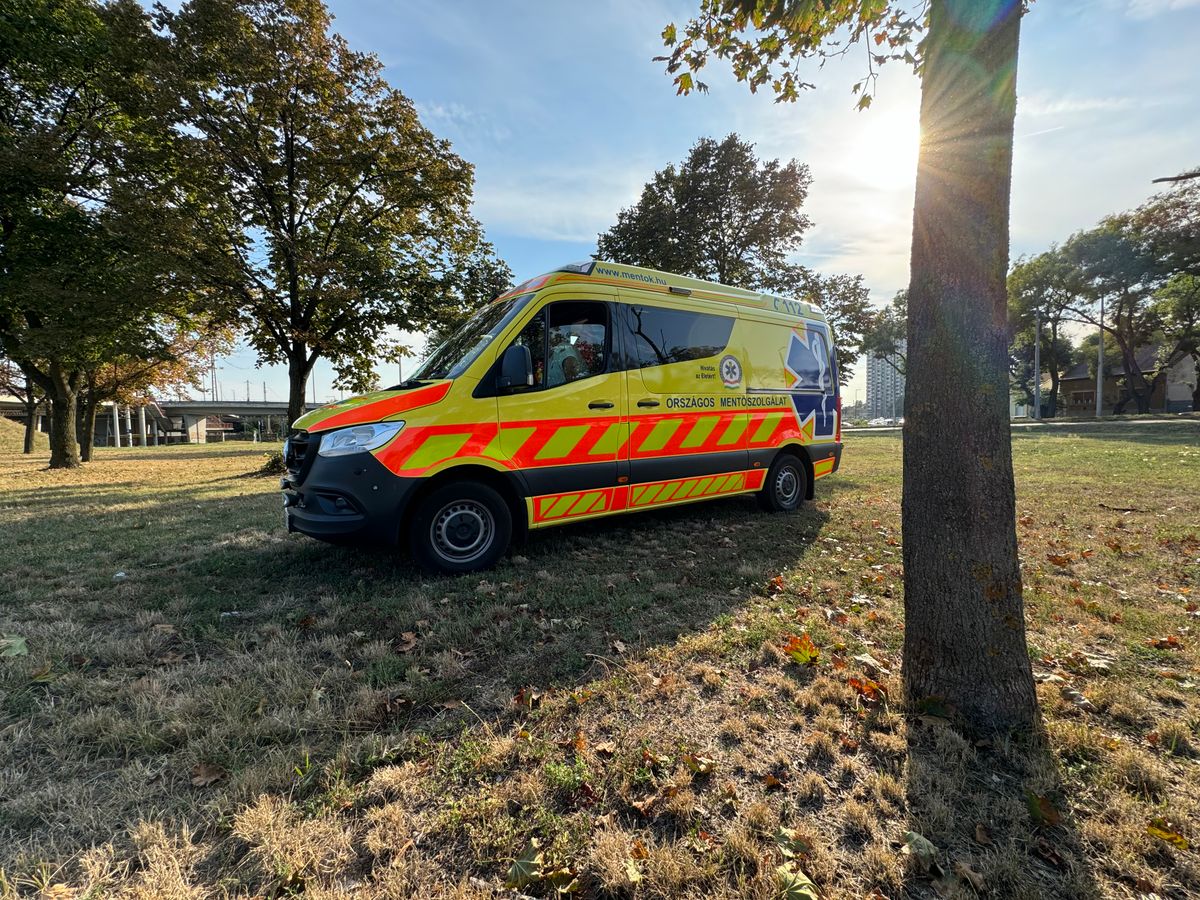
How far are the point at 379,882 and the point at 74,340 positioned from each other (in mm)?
16448

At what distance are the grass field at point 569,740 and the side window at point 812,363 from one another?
10.7ft

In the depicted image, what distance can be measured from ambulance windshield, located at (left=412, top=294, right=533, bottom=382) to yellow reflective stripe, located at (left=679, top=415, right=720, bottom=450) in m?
2.23

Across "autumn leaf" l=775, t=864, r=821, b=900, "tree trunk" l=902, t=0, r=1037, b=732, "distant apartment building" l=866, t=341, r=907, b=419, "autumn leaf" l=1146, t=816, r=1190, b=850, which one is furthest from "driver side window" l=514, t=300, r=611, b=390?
"distant apartment building" l=866, t=341, r=907, b=419

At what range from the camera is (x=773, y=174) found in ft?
67.0

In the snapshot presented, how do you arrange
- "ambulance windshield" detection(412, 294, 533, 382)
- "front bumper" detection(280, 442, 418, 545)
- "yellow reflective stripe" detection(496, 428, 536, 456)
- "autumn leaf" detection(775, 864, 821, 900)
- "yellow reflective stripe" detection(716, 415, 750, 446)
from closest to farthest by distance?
"autumn leaf" detection(775, 864, 821, 900) < "front bumper" detection(280, 442, 418, 545) < "yellow reflective stripe" detection(496, 428, 536, 456) < "ambulance windshield" detection(412, 294, 533, 382) < "yellow reflective stripe" detection(716, 415, 750, 446)

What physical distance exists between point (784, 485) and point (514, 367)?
4.28 meters

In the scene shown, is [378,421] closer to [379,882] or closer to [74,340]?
[379,882]

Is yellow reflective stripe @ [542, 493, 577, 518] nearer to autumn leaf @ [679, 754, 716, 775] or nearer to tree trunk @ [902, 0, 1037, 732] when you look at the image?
autumn leaf @ [679, 754, 716, 775]

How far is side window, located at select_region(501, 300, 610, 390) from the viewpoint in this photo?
4.59 meters

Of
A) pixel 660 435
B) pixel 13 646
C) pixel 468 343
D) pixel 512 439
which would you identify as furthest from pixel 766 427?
pixel 13 646

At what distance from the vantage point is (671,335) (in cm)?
548

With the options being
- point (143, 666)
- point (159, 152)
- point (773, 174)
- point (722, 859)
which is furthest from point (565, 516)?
point (773, 174)

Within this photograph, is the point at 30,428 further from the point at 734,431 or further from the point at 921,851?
the point at 921,851

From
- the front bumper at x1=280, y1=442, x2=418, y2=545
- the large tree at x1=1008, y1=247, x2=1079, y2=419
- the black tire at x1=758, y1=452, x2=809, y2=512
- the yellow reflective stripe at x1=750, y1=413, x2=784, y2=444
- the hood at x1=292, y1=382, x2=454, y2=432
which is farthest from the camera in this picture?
the large tree at x1=1008, y1=247, x2=1079, y2=419
